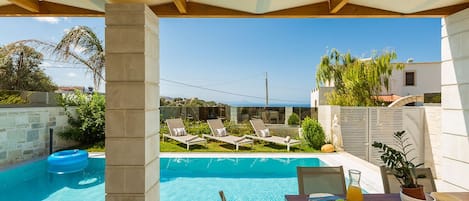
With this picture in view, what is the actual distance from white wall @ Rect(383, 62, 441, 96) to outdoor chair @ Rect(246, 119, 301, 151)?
1257cm

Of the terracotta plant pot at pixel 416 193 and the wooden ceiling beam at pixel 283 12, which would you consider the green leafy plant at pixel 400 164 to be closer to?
the terracotta plant pot at pixel 416 193

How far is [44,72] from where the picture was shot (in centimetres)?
970

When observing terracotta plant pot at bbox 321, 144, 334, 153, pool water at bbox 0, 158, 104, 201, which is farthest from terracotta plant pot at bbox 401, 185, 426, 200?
terracotta plant pot at bbox 321, 144, 334, 153

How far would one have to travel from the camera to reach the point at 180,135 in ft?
27.8

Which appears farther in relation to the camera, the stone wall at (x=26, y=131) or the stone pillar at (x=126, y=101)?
the stone wall at (x=26, y=131)

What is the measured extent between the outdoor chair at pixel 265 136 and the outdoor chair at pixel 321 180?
556 centimetres

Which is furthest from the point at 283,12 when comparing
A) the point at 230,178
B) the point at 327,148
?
the point at 327,148

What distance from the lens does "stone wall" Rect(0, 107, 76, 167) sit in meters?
5.63

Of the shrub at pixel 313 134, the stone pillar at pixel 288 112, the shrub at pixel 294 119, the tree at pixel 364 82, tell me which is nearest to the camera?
the shrub at pixel 313 134

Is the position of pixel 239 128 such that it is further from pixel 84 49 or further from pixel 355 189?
pixel 355 189

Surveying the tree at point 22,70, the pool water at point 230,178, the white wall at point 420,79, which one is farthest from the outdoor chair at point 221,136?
the white wall at point 420,79

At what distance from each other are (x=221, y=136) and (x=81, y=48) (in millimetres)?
6638

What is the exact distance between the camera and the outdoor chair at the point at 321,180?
7.00 ft

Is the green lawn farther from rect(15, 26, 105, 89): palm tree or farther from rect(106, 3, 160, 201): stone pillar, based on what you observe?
rect(106, 3, 160, 201): stone pillar
